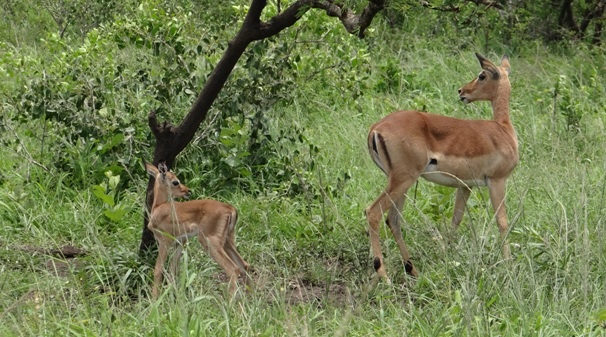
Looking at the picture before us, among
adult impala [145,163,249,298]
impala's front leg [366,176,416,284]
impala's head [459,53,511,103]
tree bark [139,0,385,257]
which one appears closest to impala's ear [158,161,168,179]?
adult impala [145,163,249,298]

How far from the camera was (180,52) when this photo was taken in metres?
6.62

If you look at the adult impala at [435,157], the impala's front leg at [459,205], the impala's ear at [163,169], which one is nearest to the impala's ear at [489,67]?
the adult impala at [435,157]

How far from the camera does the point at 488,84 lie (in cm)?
644

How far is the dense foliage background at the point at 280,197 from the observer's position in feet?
14.1

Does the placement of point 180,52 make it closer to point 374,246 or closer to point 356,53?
point 356,53

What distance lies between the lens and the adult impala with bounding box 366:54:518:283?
225 inches

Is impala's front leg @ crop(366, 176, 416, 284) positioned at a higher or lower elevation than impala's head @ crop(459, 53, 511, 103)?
lower

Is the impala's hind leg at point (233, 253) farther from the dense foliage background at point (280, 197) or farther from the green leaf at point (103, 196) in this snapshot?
the green leaf at point (103, 196)

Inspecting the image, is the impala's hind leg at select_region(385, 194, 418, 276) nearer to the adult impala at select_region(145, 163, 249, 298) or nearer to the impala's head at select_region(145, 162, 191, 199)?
the adult impala at select_region(145, 163, 249, 298)

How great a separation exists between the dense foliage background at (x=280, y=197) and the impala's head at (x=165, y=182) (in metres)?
0.28

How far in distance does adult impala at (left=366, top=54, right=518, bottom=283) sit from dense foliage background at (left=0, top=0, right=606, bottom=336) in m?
0.16

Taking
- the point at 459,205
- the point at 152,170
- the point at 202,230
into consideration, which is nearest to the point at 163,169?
the point at 152,170

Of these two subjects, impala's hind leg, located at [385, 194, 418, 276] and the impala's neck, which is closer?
impala's hind leg, located at [385, 194, 418, 276]

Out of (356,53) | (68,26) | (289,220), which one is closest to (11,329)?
(289,220)
